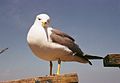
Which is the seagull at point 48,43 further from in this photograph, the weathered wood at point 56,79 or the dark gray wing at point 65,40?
the weathered wood at point 56,79

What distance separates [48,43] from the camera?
18.1ft

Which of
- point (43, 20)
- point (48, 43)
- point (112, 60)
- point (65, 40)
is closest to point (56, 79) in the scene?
point (112, 60)

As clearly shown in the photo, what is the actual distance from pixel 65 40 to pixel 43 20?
3.26 ft

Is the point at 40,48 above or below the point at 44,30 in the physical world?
below

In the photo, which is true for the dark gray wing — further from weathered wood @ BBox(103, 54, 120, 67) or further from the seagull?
weathered wood @ BBox(103, 54, 120, 67)

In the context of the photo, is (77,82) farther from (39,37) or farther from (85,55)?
(85,55)

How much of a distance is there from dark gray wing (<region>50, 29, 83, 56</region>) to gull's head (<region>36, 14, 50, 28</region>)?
25cm

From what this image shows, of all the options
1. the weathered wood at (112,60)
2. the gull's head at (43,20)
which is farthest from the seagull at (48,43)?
the weathered wood at (112,60)

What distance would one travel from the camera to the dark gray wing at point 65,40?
5.94m

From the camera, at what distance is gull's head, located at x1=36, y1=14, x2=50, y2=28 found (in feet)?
18.8

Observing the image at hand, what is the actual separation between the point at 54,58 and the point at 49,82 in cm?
245

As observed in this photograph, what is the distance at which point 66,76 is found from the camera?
10.3 ft

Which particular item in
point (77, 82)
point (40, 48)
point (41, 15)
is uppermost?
point (41, 15)

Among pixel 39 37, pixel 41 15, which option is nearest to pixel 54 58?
pixel 39 37
